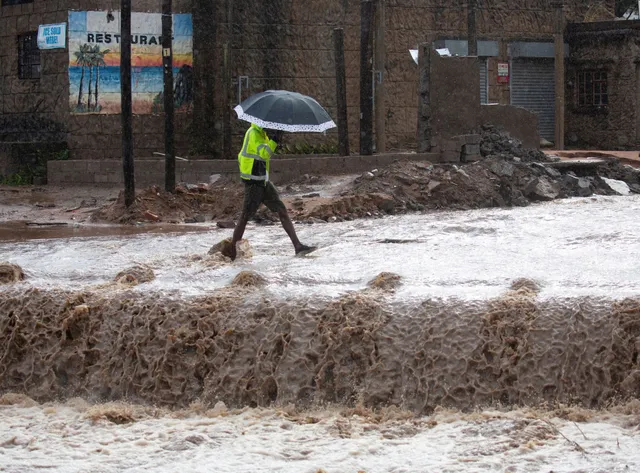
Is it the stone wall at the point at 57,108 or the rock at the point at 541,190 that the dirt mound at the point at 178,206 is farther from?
the stone wall at the point at 57,108

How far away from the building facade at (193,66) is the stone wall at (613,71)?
4572mm

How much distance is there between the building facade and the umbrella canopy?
10.5 meters

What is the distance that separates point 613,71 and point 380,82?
7894 mm

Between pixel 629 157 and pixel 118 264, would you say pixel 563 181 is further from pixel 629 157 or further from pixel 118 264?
pixel 118 264

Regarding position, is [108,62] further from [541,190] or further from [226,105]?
[541,190]

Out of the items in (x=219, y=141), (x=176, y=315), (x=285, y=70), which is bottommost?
(x=176, y=315)

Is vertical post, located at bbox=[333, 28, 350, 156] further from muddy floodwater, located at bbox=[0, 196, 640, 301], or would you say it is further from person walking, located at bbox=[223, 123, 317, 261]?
person walking, located at bbox=[223, 123, 317, 261]

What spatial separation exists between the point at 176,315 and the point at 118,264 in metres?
1.89


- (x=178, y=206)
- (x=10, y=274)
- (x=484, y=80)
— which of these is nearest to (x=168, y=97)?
(x=178, y=206)

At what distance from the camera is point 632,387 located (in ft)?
20.1

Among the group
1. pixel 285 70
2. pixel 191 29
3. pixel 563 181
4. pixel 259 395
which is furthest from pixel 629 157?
pixel 259 395

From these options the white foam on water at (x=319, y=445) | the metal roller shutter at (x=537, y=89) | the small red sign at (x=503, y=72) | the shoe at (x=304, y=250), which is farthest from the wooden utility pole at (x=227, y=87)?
the white foam on water at (x=319, y=445)

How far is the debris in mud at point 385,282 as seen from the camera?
730 centimetres

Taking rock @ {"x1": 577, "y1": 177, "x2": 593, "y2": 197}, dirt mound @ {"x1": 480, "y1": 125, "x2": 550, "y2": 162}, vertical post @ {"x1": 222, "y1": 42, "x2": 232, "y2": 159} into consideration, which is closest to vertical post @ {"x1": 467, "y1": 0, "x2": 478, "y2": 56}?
dirt mound @ {"x1": 480, "y1": 125, "x2": 550, "y2": 162}
